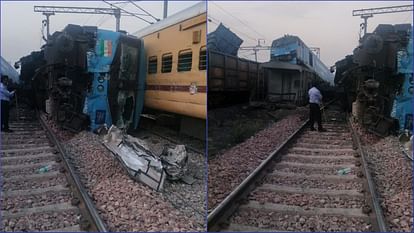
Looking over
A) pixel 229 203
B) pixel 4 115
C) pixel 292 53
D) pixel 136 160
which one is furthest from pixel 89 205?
pixel 292 53

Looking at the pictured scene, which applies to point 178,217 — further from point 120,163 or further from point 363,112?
point 363,112

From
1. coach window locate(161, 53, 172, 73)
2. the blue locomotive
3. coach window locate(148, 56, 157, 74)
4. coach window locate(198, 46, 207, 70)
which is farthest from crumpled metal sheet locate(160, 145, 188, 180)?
the blue locomotive

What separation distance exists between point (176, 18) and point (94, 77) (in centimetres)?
272

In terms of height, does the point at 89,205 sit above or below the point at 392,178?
below

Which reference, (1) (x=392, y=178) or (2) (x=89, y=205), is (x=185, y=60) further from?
(1) (x=392, y=178)

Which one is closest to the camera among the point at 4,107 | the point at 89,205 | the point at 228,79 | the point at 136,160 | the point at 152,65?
the point at 89,205

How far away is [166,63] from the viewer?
7.89m

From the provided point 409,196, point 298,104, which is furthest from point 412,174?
point 298,104

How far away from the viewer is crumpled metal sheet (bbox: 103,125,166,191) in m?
5.20

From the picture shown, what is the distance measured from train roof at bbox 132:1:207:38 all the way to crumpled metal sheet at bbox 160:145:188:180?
2076 mm

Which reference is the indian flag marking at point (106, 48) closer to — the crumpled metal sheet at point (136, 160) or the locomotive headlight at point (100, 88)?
the locomotive headlight at point (100, 88)

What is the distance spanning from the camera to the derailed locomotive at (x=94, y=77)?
8602mm

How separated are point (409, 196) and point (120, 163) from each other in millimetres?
3747

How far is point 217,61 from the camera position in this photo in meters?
8.02
